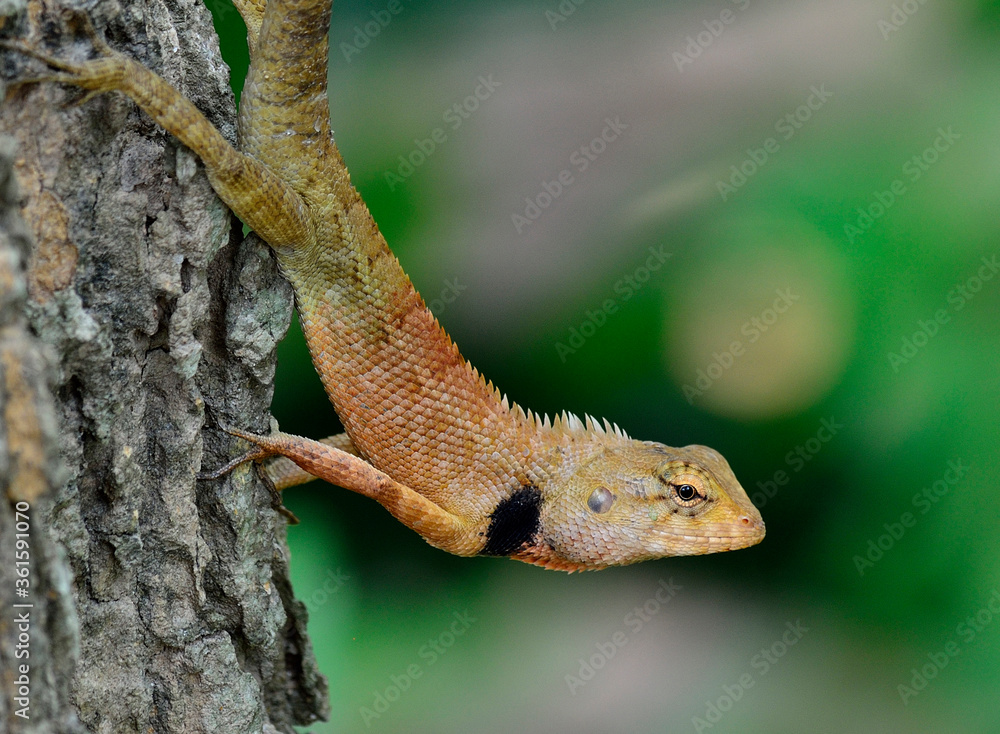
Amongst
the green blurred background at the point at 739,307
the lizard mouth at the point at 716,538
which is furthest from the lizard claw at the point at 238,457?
the green blurred background at the point at 739,307

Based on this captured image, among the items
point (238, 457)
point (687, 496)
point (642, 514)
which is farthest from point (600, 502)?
point (238, 457)

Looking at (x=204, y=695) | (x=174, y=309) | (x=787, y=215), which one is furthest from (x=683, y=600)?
(x=174, y=309)

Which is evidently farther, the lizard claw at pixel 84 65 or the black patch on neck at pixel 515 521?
the black patch on neck at pixel 515 521

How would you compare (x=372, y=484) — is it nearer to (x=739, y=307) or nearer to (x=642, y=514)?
(x=642, y=514)

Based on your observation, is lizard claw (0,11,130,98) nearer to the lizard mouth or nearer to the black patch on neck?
the black patch on neck

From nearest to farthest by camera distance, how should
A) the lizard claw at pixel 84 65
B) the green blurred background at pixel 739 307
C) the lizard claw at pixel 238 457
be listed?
the lizard claw at pixel 84 65 < the lizard claw at pixel 238 457 < the green blurred background at pixel 739 307

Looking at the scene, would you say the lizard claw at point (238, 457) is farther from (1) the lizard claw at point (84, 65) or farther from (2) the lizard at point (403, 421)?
(1) the lizard claw at point (84, 65)

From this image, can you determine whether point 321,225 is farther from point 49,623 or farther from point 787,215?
point 787,215

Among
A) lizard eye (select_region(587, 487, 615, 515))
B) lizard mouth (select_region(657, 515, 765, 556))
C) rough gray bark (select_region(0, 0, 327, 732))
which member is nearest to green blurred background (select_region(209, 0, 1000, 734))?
lizard eye (select_region(587, 487, 615, 515))
